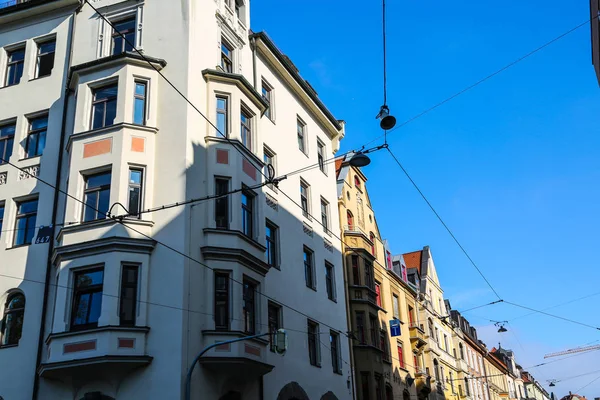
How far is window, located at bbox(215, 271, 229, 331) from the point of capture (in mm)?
21781

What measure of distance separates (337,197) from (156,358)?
58.9ft

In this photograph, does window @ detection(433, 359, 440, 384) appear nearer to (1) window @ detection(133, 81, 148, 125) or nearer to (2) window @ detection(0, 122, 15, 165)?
(1) window @ detection(133, 81, 148, 125)

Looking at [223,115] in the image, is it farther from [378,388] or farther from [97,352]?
[378,388]

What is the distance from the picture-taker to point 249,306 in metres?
23.2

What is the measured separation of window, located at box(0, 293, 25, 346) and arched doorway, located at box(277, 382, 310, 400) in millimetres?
9539

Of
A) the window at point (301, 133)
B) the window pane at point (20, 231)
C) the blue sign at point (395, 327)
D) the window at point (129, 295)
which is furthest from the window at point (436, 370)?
the window pane at point (20, 231)

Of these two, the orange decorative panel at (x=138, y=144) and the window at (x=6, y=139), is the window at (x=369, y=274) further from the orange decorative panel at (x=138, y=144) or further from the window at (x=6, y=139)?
the window at (x=6, y=139)

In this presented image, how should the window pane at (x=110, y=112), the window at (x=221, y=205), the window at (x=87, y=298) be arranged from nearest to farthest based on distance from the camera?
the window at (x=87, y=298)
the window at (x=221, y=205)
the window pane at (x=110, y=112)

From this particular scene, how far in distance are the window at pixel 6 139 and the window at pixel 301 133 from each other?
43.3ft

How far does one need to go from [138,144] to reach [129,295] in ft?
17.2

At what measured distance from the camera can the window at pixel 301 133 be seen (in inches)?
1308

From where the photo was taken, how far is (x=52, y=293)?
22375 millimetres

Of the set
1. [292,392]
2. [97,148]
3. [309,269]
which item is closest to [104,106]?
[97,148]

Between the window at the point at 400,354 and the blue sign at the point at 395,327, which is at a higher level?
the blue sign at the point at 395,327
